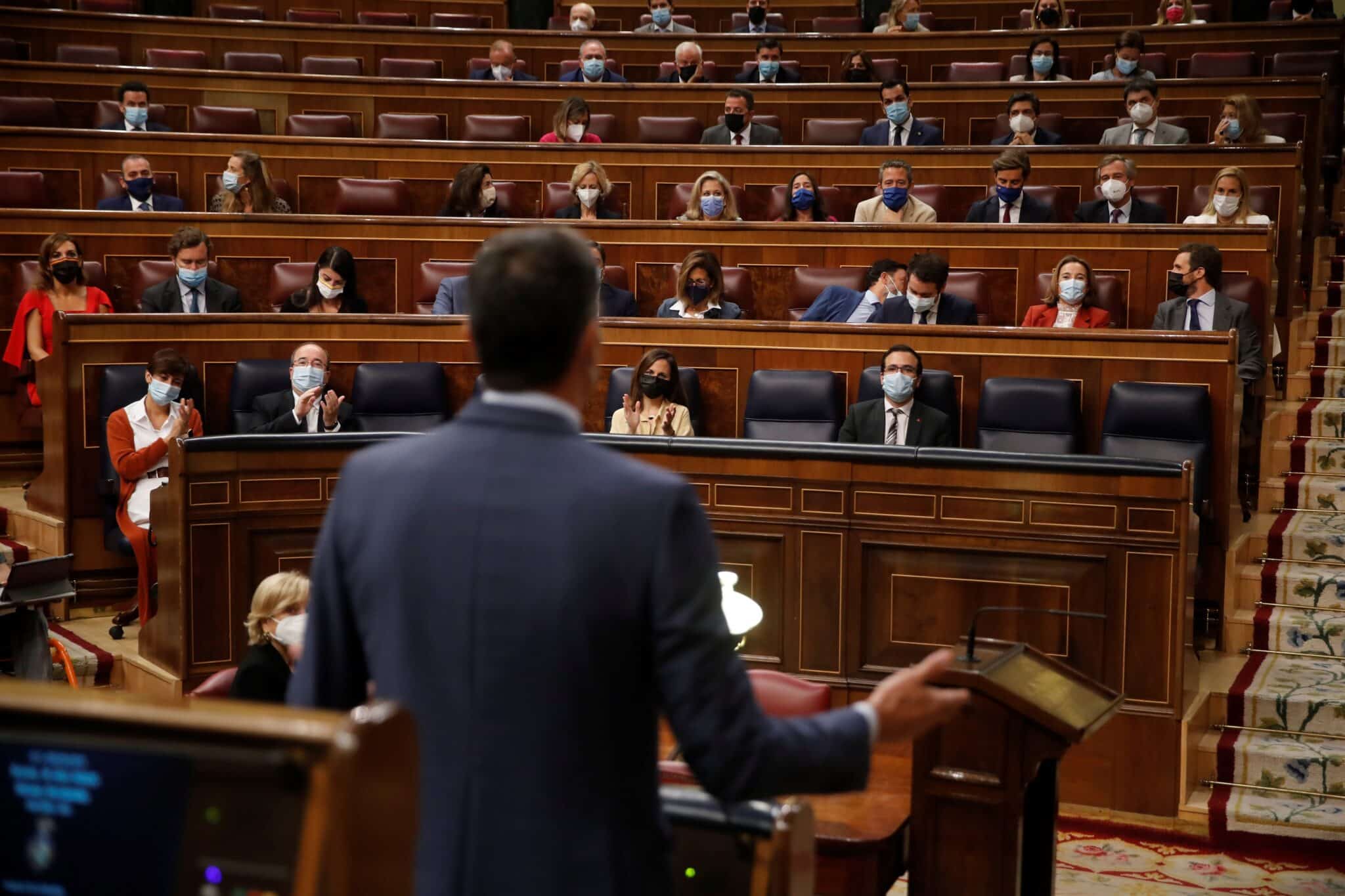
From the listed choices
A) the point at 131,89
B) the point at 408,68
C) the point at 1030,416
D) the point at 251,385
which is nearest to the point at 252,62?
the point at 408,68

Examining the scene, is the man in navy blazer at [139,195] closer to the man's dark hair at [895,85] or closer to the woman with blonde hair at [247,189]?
the woman with blonde hair at [247,189]

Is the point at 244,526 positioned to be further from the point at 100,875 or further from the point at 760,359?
the point at 100,875

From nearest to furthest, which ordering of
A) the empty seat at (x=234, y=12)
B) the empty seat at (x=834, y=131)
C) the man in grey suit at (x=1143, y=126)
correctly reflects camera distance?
the man in grey suit at (x=1143, y=126), the empty seat at (x=834, y=131), the empty seat at (x=234, y=12)

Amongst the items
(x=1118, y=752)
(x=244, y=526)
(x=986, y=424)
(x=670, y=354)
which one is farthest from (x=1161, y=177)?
(x=244, y=526)

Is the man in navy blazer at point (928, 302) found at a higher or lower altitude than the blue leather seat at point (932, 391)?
higher

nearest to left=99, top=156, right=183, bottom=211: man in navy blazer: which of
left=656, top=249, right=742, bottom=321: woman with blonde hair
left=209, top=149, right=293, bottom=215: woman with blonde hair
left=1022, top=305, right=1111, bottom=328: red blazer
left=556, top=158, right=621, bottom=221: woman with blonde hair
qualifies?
left=209, top=149, right=293, bottom=215: woman with blonde hair

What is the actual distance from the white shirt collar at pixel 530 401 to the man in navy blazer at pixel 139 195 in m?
4.51

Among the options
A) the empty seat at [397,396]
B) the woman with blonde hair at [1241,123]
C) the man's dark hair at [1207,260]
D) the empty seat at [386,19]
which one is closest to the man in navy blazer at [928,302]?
the man's dark hair at [1207,260]

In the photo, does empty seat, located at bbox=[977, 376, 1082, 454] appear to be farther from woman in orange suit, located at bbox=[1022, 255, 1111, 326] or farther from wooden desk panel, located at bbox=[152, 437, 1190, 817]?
wooden desk panel, located at bbox=[152, 437, 1190, 817]

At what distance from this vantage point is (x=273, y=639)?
2275 millimetres

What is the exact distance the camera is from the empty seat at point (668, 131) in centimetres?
609

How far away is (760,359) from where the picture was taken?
4145 mm

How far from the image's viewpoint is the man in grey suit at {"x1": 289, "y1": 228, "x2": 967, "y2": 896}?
3.16 ft

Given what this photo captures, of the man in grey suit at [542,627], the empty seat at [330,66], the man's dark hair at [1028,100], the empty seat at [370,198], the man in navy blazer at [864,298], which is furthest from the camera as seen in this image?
the empty seat at [330,66]
